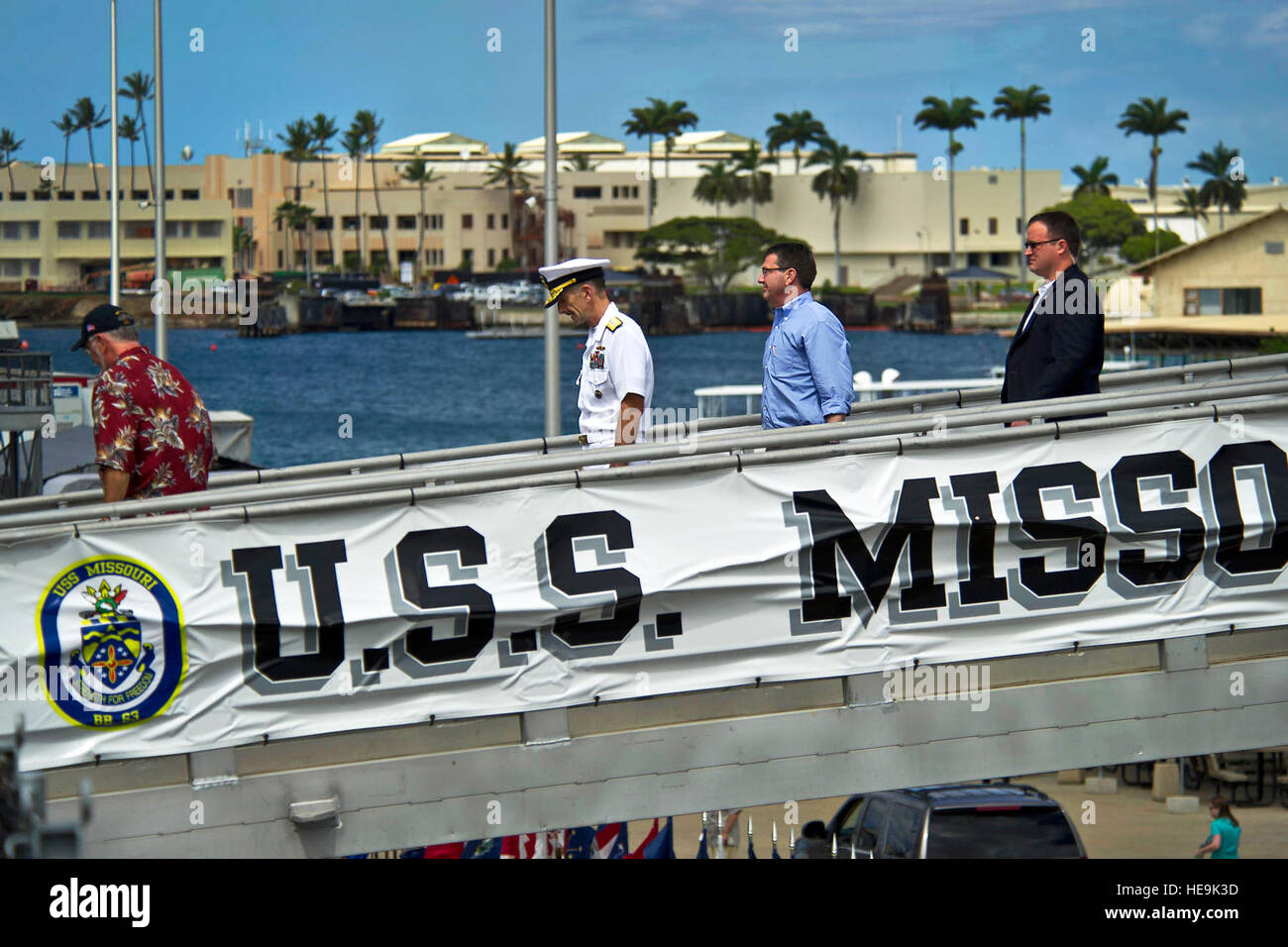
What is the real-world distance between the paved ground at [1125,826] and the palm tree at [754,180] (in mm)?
160436

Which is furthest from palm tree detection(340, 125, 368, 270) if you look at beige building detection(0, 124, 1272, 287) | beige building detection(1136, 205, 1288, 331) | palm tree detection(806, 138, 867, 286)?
beige building detection(1136, 205, 1288, 331)

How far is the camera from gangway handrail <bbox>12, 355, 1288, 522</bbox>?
27.9 ft

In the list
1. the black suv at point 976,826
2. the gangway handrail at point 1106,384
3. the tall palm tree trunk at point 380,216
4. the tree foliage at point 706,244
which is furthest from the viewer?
the tall palm tree trunk at point 380,216

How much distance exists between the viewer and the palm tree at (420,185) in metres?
183

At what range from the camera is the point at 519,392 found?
4321 inches

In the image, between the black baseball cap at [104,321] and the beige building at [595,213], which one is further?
the beige building at [595,213]

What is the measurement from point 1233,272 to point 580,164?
440 ft

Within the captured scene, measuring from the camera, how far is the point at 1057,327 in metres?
7.58

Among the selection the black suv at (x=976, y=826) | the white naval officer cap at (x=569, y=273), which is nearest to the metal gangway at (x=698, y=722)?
the white naval officer cap at (x=569, y=273)

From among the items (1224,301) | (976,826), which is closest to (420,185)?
(1224,301)

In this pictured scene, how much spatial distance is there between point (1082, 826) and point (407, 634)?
1739 cm

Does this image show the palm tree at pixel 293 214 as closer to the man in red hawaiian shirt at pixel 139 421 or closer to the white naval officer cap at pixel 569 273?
the man in red hawaiian shirt at pixel 139 421
